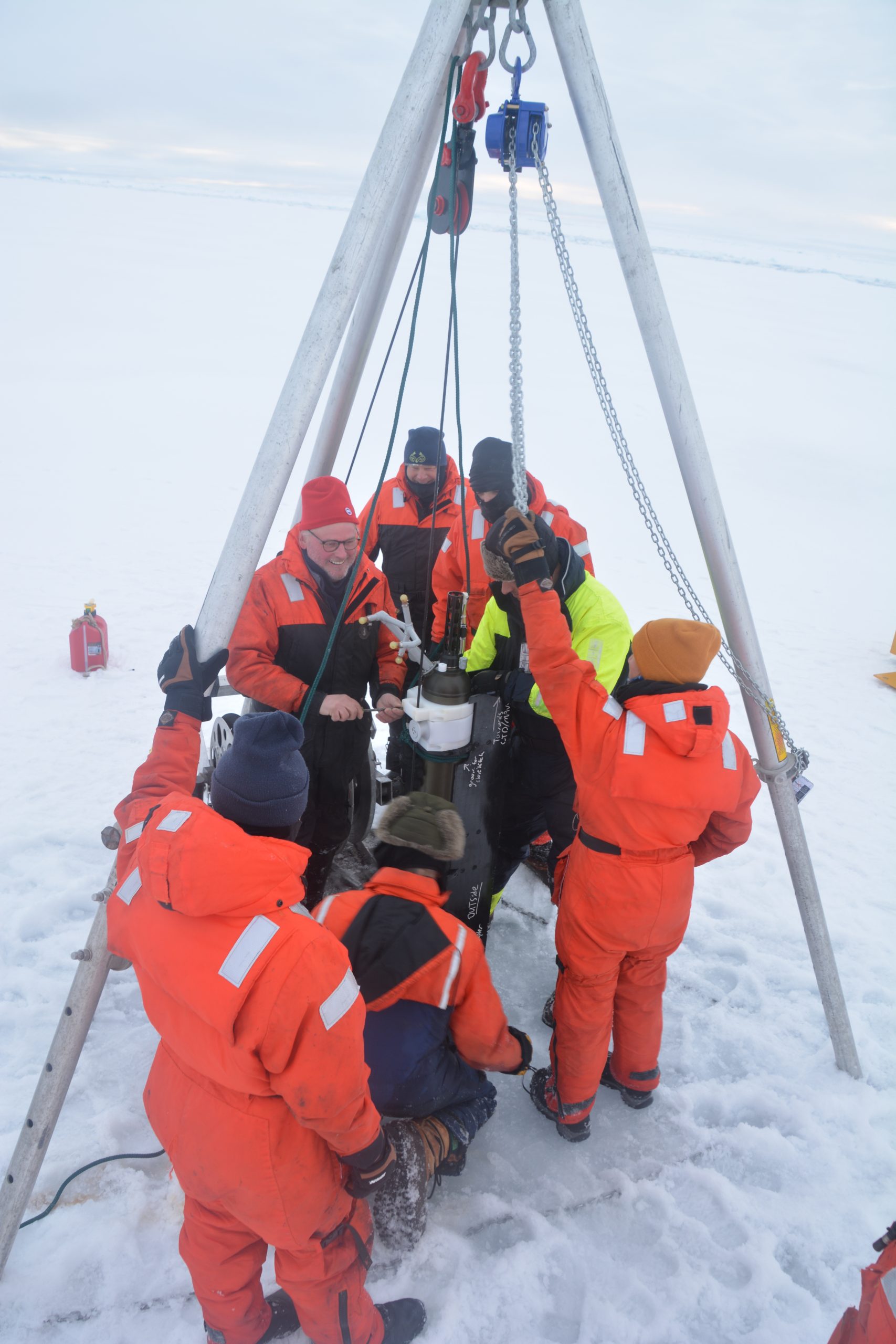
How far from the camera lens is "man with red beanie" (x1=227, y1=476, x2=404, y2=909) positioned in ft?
9.30

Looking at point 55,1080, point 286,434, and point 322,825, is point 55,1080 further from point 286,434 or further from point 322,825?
point 286,434

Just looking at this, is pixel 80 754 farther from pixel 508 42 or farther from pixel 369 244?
pixel 508 42

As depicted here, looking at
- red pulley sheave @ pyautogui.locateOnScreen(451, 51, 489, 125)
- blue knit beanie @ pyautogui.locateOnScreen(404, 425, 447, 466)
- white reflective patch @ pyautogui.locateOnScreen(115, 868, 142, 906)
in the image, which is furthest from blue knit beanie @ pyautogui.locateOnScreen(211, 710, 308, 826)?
blue knit beanie @ pyautogui.locateOnScreen(404, 425, 447, 466)

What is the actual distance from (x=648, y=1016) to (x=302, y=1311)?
4.19 ft

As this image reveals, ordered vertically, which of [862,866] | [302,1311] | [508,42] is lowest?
[862,866]

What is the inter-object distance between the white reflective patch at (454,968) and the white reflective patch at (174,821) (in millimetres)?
809

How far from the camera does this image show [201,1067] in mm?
1521

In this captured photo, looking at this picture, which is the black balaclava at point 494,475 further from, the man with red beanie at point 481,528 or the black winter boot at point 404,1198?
the black winter boot at point 404,1198

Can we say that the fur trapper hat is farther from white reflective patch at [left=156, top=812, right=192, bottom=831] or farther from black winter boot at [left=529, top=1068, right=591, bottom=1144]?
black winter boot at [left=529, top=1068, right=591, bottom=1144]

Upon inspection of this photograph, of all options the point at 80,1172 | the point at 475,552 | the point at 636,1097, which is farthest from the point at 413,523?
the point at 80,1172

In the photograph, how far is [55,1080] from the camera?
6.75 ft

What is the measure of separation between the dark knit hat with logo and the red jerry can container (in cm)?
259

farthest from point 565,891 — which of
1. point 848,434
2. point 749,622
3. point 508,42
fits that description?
point 848,434

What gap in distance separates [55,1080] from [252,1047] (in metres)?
0.98
